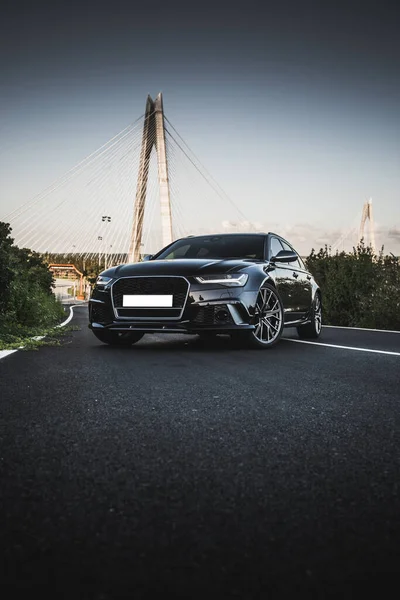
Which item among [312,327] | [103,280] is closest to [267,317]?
[103,280]

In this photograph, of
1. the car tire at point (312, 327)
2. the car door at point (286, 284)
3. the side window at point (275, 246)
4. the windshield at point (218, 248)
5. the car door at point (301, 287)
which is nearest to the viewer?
the car door at point (286, 284)

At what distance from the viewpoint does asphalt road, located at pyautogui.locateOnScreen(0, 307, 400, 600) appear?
136 cm

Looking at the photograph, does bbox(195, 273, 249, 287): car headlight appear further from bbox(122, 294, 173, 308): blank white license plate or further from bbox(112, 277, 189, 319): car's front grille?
bbox(122, 294, 173, 308): blank white license plate

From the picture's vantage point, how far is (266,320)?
7688 mm

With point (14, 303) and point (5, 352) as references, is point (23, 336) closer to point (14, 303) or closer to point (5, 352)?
point (5, 352)

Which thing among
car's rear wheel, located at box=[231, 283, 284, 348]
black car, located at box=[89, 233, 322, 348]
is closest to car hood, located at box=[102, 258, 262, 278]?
black car, located at box=[89, 233, 322, 348]

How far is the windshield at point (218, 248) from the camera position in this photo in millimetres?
8398

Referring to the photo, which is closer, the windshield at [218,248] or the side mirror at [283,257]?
the side mirror at [283,257]

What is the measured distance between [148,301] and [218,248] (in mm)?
1886

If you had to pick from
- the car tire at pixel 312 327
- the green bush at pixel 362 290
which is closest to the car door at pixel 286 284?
the car tire at pixel 312 327

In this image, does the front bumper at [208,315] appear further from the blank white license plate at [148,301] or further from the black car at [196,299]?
the blank white license plate at [148,301]

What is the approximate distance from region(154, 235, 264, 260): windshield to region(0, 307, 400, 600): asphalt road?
4.15 meters

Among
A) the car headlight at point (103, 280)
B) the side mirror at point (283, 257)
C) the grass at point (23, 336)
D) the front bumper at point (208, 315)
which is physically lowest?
the grass at point (23, 336)

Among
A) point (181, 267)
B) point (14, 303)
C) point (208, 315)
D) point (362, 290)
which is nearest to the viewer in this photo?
point (208, 315)
